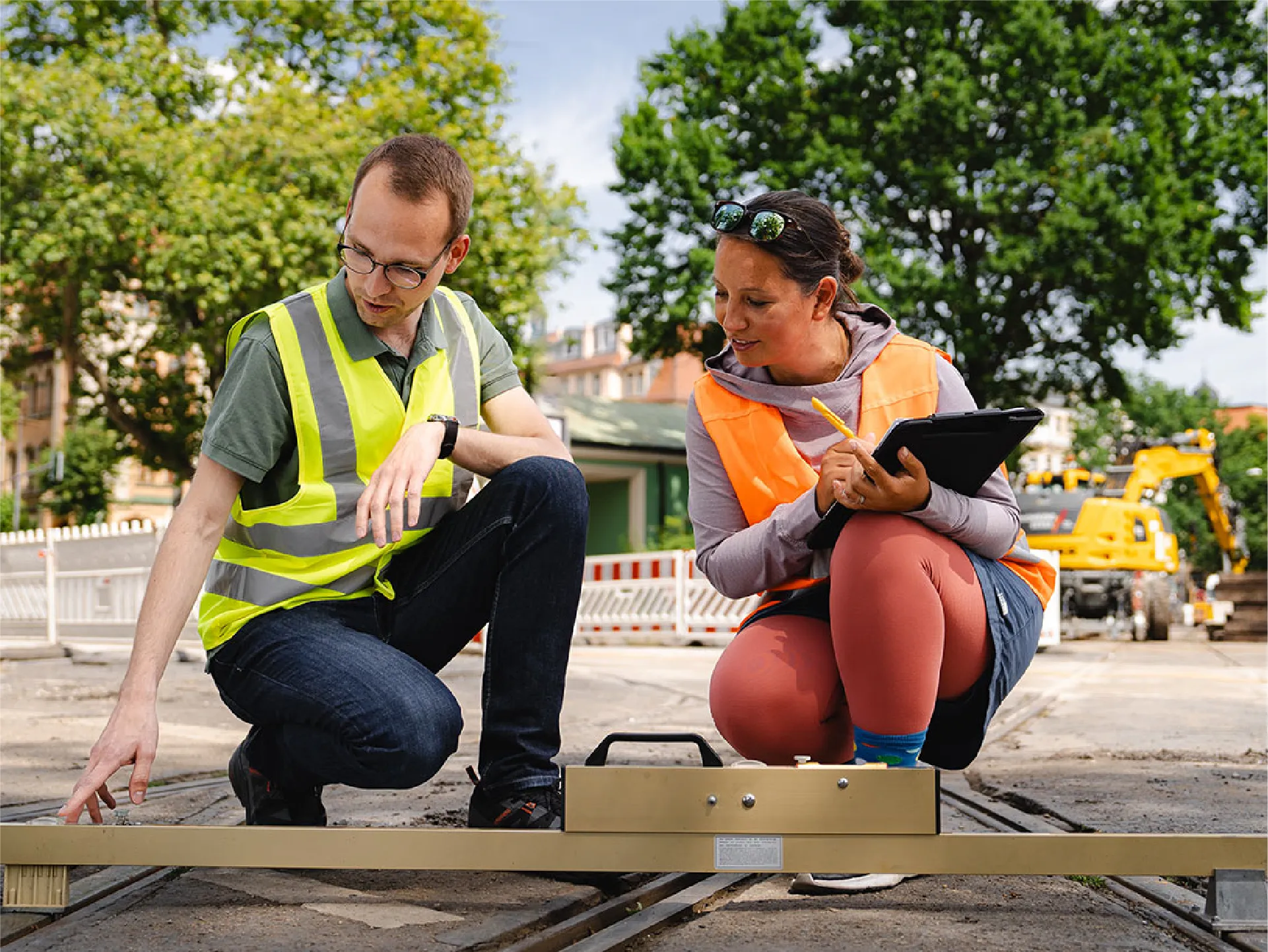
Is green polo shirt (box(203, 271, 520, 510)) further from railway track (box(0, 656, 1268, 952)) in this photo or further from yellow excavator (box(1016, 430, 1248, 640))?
yellow excavator (box(1016, 430, 1248, 640))

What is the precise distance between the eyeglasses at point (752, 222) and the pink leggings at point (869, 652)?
0.63m

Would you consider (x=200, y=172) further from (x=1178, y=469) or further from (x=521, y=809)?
(x=521, y=809)

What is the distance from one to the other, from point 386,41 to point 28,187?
7413mm

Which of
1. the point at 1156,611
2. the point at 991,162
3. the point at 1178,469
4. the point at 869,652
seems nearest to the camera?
the point at 869,652

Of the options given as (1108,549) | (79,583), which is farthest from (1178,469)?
(79,583)

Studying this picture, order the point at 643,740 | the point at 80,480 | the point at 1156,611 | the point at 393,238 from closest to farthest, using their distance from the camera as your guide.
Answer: the point at 643,740 < the point at 393,238 < the point at 1156,611 < the point at 80,480

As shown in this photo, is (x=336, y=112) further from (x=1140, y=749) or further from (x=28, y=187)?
(x=1140, y=749)

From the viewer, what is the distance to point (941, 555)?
7.75 ft

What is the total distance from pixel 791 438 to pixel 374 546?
945 mm

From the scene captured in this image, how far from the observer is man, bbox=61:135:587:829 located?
239cm

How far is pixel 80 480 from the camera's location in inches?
1781

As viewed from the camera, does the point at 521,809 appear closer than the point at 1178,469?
Yes

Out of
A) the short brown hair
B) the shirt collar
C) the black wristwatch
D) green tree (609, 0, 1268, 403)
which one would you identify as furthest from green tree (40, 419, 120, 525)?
the black wristwatch

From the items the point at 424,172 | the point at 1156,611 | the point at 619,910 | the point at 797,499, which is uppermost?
the point at 424,172
